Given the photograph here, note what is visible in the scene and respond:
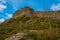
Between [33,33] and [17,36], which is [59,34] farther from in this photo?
[17,36]

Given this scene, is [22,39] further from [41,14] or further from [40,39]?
[41,14]

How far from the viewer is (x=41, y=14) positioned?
4841cm

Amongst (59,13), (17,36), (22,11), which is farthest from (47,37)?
(22,11)

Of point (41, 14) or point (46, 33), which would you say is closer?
point (46, 33)

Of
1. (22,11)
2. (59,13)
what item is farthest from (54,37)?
(22,11)

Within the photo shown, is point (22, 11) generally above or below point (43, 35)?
above

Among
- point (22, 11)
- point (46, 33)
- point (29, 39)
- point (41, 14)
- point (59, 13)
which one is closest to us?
point (29, 39)

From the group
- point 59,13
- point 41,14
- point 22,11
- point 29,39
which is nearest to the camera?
point 29,39

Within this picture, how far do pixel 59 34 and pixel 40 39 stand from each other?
66.9 inches

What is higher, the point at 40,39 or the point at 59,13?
the point at 59,13

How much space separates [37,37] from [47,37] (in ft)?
2.53

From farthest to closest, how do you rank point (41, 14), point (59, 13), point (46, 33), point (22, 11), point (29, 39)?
point (22, 11) < point (41, 14) < point (59, 13) < point (46, 33) < point (29, 39)

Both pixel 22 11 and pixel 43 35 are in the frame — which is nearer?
pixel 43 35

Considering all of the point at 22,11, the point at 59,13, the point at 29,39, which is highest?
the point at 22,11
